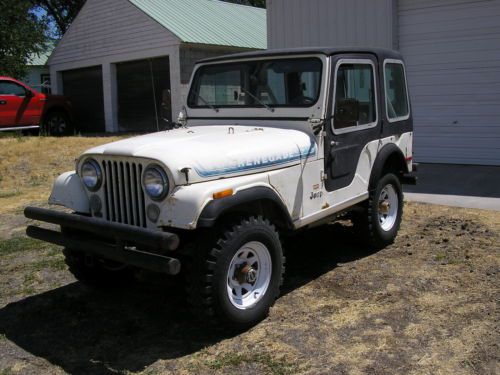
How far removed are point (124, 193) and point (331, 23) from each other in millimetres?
8615

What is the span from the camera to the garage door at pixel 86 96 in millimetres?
19531

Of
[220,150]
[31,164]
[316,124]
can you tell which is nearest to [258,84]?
[316,124]

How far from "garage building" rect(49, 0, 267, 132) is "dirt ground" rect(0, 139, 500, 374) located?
11294mm

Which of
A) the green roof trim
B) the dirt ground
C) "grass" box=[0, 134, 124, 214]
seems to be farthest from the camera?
the green roof trim

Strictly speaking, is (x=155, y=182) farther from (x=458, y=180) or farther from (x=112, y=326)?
(x=458, y=180)

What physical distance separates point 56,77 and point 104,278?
17906 millimetres

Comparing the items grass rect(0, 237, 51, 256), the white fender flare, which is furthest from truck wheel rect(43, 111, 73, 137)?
the white fender flare

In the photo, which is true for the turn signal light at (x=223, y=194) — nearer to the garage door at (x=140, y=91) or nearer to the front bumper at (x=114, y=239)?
the front bumper at (x=114, y=239)

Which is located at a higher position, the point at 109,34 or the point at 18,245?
the point at 109,34

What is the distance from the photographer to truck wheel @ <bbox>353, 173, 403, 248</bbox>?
5539 millimetres

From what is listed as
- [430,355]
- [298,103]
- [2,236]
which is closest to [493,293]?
[430,355]

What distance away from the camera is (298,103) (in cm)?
478

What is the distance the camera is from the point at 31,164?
11406mm

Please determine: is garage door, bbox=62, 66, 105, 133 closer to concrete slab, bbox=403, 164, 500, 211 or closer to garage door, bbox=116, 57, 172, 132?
garage door, bbox=116, 57, 172, 132
